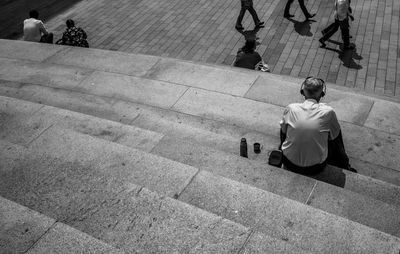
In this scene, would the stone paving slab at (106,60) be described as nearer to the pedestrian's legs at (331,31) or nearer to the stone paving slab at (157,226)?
the pedestrian's legs at (331,31)

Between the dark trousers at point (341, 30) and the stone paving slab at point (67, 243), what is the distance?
8.31m

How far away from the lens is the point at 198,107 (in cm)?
686

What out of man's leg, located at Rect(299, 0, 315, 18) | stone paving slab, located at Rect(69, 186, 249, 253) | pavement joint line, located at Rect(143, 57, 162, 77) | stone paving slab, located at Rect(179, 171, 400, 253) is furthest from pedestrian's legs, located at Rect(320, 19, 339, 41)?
stone paving slab, located at Rect(69, 186, 249, 253)

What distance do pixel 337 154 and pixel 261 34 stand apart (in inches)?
267

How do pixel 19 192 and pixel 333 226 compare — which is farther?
pixel 19 192

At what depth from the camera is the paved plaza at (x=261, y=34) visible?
31.0 feet

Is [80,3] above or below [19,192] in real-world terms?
below

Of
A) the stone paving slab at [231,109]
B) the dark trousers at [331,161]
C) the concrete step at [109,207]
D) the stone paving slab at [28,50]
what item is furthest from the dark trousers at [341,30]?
the concrete step at [109,207]

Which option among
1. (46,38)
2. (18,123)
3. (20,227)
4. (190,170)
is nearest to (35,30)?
(46,38)

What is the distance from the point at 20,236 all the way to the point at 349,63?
838 centimetres

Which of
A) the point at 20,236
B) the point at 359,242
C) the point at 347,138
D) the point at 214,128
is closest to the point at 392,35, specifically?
the point at 347,138

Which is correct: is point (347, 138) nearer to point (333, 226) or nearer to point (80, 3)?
point (333, 226)

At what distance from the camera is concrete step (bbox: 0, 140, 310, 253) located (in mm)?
3412

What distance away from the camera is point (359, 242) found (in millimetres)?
3412
